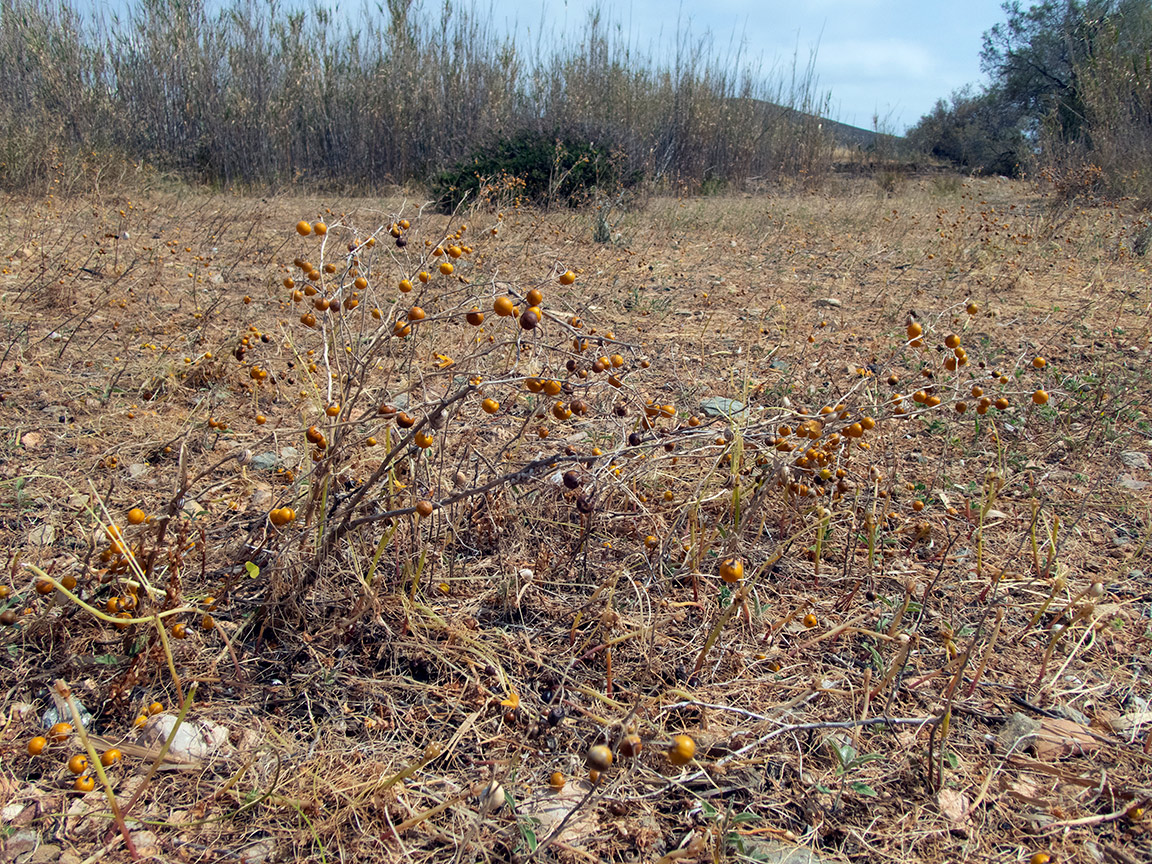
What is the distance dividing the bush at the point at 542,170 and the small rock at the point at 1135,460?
5.35 m

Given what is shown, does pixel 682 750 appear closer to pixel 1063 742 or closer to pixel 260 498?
pixel 1063 742

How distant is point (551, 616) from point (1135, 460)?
2176 millimetres

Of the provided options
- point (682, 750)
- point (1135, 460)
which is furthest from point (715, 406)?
point (682, 750)

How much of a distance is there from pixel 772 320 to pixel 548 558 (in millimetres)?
2617

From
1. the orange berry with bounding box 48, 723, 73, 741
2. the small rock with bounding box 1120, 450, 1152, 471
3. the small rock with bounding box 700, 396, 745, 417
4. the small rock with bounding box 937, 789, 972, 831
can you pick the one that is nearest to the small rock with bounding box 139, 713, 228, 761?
the orange berry with bounding box 48, 723, 73, 741

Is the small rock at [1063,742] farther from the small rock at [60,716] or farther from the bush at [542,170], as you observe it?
the bush at [542,170]

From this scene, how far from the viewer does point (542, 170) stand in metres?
7.34

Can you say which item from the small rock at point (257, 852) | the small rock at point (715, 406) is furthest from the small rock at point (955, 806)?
the small rock at point (715, 406)

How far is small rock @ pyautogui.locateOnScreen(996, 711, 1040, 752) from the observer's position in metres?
1.31

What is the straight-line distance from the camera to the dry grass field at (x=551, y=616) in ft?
3.72

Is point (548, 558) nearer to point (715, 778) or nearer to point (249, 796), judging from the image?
point (715, 778)

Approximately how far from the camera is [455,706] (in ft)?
4.39

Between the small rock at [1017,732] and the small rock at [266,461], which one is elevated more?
the small rock at [266,461]

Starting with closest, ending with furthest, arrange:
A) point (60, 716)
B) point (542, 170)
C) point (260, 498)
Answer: point (60, 716)
point (260, 498)
point (542, 170)
